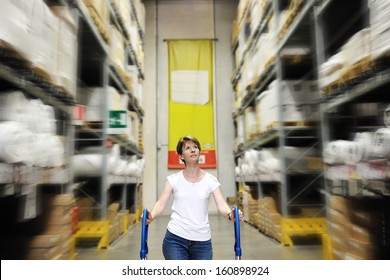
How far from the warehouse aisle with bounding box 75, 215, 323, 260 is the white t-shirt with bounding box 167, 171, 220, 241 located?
149 cm

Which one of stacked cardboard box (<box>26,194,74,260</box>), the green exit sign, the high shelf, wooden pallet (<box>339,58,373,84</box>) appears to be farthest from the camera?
the green exit sign

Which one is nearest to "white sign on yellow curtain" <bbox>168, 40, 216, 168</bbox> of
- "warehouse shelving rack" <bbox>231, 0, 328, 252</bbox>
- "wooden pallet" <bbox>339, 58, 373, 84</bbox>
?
"warehouse shelving rack" <bbox>231, 0, 328, 252</bbox>

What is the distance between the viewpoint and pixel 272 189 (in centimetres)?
570

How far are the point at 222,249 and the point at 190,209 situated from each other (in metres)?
1.93

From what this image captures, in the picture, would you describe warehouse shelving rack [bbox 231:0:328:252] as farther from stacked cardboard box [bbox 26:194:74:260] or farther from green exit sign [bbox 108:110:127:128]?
stacked cardboard box [bbox 26:194:74:260]

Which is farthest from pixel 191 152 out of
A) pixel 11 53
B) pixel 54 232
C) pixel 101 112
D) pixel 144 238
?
pixel 101 112

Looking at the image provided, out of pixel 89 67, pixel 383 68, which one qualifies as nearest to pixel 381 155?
pixel 383 68

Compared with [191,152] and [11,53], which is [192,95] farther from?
[191,152]

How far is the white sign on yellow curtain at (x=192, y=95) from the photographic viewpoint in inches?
239

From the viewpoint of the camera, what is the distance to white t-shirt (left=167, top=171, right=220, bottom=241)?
6.15ft

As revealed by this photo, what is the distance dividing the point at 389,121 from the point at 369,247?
951mm

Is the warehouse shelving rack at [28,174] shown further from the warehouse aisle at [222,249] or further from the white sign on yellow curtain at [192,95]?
the white sign on yellow curtain at [192,95]

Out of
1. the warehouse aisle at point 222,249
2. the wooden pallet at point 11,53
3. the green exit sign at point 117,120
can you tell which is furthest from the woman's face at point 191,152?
the green exit sign at point 117,120

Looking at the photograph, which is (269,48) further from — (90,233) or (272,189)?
(90,233)
